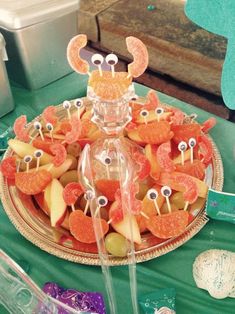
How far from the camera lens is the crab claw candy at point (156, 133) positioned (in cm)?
90

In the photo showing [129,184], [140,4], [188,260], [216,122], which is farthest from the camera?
[140,4]

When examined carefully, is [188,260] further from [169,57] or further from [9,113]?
[169,57]

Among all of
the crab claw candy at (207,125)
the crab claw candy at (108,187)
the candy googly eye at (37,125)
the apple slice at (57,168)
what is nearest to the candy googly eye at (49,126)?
the candy googly eye at (37,125)

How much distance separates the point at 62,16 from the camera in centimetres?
121

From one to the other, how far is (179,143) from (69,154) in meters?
0.22

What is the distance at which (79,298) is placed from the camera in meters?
0.71

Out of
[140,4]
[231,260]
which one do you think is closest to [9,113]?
[231,260]

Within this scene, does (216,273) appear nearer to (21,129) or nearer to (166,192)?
(166,192)

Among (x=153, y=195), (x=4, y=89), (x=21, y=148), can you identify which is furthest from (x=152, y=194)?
(x=4, y=89)

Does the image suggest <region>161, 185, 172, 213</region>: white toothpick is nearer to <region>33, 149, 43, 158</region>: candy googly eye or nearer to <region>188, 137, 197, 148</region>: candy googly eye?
<region>188, 137, 197, 148</region>: candy googly eye

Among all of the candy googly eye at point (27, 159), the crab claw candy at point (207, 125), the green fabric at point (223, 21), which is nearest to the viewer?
the green fabric at point (223, 21)

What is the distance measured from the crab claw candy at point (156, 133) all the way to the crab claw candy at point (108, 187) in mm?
153

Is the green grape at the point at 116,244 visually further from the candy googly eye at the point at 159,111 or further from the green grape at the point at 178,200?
the candy googly eye at the point at 159,111

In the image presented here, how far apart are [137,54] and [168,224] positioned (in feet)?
0.97
